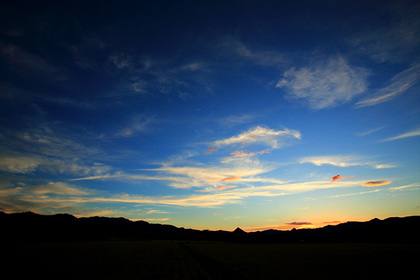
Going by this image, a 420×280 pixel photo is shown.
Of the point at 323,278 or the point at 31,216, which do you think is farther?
the point at 31,216

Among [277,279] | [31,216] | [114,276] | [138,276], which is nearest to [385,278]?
[277,279]

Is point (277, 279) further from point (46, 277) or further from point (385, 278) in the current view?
point (46, 277)

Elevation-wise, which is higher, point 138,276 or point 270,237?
point 138,276

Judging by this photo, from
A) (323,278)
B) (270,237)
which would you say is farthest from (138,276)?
(270,237)

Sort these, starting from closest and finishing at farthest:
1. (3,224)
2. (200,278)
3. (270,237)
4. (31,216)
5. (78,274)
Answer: (200,278) < (78,274) < (3,224) < (270,237) < (31,216)

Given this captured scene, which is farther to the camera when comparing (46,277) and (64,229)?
(64,229)

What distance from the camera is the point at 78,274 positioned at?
22.5m

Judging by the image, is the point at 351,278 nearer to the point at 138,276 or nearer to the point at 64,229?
the point at 138,276

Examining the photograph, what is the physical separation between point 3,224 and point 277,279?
203031mm

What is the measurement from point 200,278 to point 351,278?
1590 centimetres

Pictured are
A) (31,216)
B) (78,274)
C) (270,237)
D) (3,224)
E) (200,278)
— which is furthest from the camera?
(31,216)

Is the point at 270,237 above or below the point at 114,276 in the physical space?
below

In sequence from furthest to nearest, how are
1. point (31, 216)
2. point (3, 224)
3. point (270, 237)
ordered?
1. point (31, 216)
2. point (270, 237)
3. point (3, 224)

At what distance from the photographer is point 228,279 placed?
20484 millimetres
